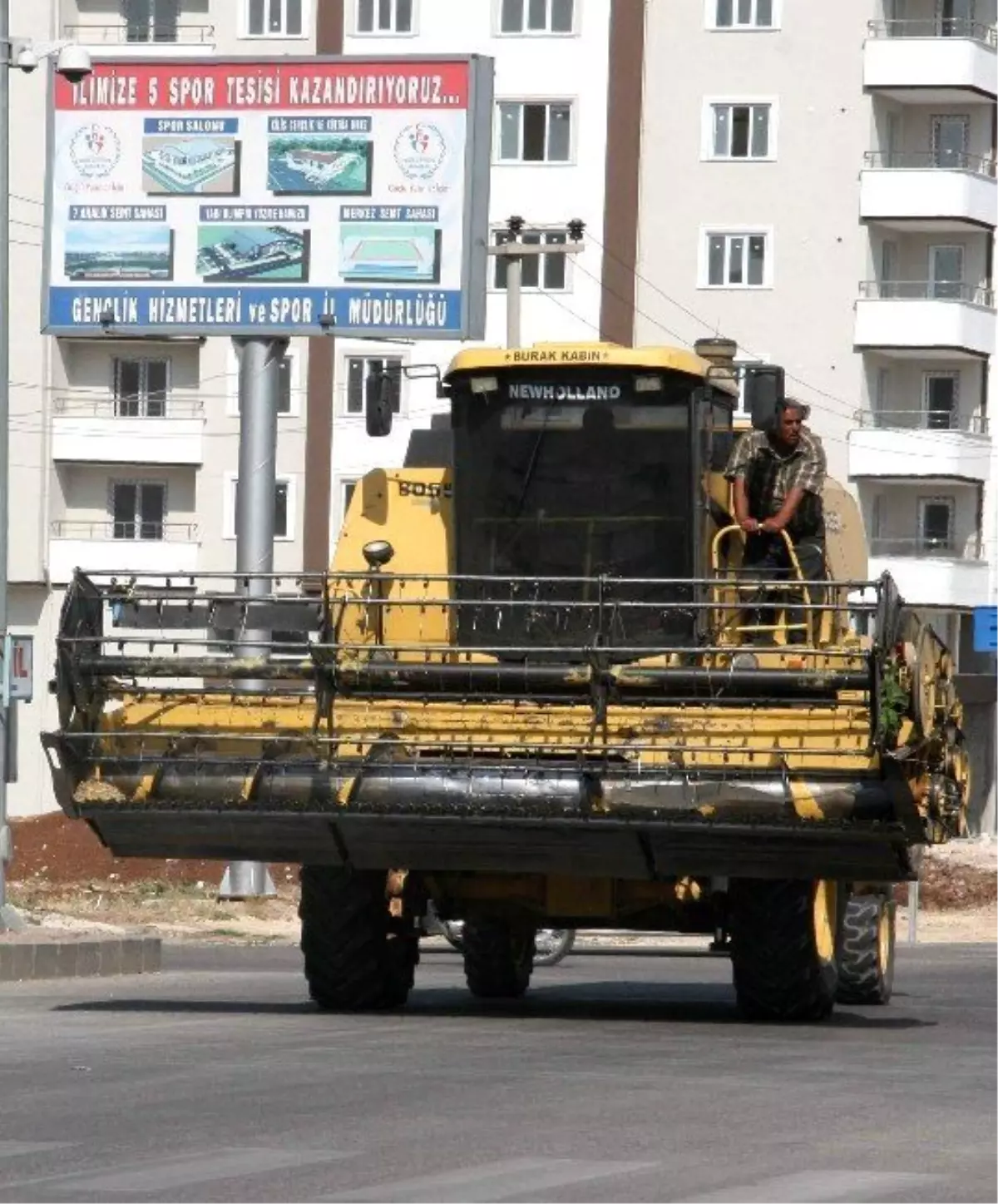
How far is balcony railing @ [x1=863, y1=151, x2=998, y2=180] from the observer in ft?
218

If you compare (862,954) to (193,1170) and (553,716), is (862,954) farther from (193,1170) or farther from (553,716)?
(193,1170)

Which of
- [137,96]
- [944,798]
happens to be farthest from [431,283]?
[944,798]

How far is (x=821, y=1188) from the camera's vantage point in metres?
10.7

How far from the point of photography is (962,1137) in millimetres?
12359

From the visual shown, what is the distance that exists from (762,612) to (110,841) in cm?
382

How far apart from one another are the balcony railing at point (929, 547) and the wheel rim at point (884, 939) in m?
45.9

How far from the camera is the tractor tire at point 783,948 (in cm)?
1791

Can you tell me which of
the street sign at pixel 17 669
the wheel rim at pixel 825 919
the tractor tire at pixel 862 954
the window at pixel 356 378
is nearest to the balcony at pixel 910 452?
the window at pixel 356 378

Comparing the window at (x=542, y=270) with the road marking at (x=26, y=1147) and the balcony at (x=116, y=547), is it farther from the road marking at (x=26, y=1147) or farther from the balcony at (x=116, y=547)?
the road marking at (x=26, y=1147)

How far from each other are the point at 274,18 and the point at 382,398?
48807 millimetres

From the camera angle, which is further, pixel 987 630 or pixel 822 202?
pixel 822 202

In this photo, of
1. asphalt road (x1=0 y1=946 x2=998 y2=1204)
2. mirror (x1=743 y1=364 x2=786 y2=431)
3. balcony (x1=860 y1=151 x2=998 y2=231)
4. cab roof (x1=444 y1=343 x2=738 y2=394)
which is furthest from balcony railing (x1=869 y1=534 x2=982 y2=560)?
mirror (x1=743 y1=364 x2=786 y2=431)

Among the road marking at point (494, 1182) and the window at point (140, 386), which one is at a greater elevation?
the window at point (140, 386)

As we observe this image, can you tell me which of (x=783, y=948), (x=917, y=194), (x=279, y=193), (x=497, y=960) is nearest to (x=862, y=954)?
(x=497, y=960)
